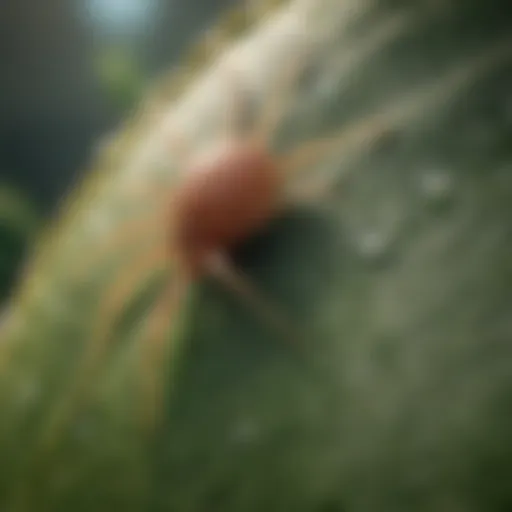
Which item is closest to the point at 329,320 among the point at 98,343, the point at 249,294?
the point at 249,294

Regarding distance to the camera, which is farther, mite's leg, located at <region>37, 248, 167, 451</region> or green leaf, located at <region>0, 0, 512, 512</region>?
mite's leg, located at <region>37, 248, 167, 451</region>

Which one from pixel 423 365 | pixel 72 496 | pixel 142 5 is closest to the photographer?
pixel 423 365

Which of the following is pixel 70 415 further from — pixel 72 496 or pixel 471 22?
pixel 471 22

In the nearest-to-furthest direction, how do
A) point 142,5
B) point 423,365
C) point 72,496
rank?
1. point 423,365
2. point 72,496
3. point 142,5

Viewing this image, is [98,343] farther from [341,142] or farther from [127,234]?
[341,142]

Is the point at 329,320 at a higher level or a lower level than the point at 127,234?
lower

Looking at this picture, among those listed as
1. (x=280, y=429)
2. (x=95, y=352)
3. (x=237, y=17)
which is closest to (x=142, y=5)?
(x=237, y=17)

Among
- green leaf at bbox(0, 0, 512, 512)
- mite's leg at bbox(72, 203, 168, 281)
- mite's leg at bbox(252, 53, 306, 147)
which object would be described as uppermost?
mite's leg at bbox(72, 203, 168, 281)

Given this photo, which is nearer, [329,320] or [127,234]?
[329,320]
